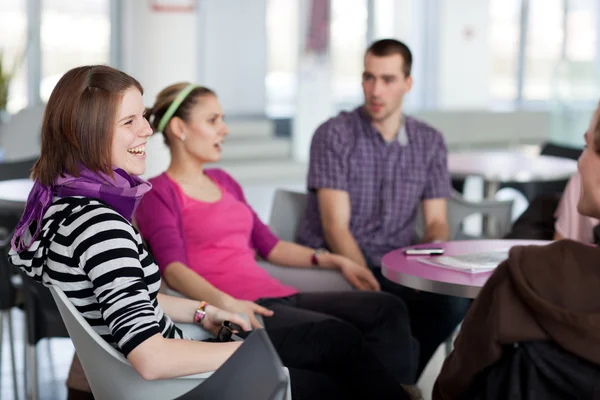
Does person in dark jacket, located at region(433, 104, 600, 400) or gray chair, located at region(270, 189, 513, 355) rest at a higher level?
person in dark jacket, located at region(433, 104, 600, 400)

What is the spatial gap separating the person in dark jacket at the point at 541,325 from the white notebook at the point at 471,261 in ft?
2.61

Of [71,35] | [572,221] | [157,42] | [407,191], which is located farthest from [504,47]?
[572,221]

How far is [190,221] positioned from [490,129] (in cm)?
984

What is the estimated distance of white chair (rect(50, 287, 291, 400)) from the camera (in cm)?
157

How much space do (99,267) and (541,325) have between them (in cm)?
82

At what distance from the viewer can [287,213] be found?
358 centimetres

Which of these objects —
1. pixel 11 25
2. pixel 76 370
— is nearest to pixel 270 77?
pixel 11 25

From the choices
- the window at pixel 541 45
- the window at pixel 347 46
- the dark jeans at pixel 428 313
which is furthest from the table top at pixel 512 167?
the window at pixel 541 45

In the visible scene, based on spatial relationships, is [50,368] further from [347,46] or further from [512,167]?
[347,46]

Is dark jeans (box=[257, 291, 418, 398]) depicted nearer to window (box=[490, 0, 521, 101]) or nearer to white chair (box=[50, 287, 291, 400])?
white chair (box=[50, 287, 291, 400])

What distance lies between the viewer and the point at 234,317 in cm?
219

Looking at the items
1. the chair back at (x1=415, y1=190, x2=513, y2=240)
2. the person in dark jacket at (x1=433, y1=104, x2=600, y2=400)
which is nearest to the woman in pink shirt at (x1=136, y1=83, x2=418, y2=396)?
the chair back at (x1=415, y1=190, x2=513, y2=240)

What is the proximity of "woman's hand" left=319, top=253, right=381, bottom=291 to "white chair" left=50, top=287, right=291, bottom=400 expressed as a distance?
49.2 inches

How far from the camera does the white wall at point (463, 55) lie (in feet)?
39.7
